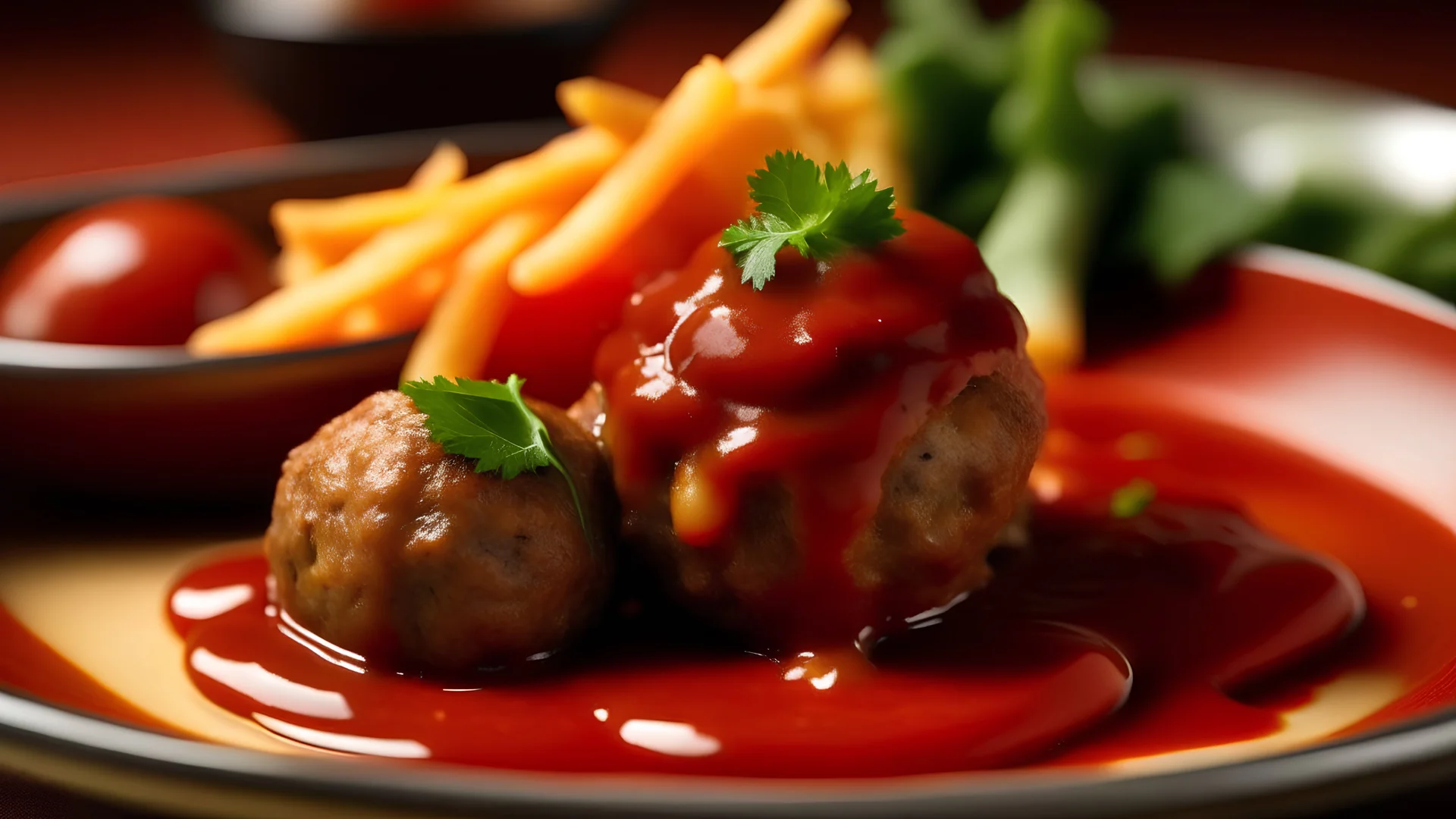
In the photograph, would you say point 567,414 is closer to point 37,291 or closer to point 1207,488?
point 1207,488

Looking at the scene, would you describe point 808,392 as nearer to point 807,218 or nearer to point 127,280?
point 807,218

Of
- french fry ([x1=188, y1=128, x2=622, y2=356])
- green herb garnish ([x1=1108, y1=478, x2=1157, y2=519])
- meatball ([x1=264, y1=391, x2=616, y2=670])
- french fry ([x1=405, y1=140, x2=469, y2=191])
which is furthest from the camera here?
french fry ([x1=405, y1=140, x2=469, y2=191])

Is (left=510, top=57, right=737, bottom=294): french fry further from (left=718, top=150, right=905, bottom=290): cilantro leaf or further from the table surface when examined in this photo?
the table surface

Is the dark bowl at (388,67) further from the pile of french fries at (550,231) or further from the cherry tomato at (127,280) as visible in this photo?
the pile of french fries at (550,231)

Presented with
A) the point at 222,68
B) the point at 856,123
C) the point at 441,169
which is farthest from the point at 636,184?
the point at 222,68

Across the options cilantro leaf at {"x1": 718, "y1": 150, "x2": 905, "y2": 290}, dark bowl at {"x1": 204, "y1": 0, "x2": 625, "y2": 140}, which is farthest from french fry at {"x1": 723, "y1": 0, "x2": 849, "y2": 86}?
dark bowl at {"x1": 204, "y1": 0, "x2": 625, "y2": 140}
